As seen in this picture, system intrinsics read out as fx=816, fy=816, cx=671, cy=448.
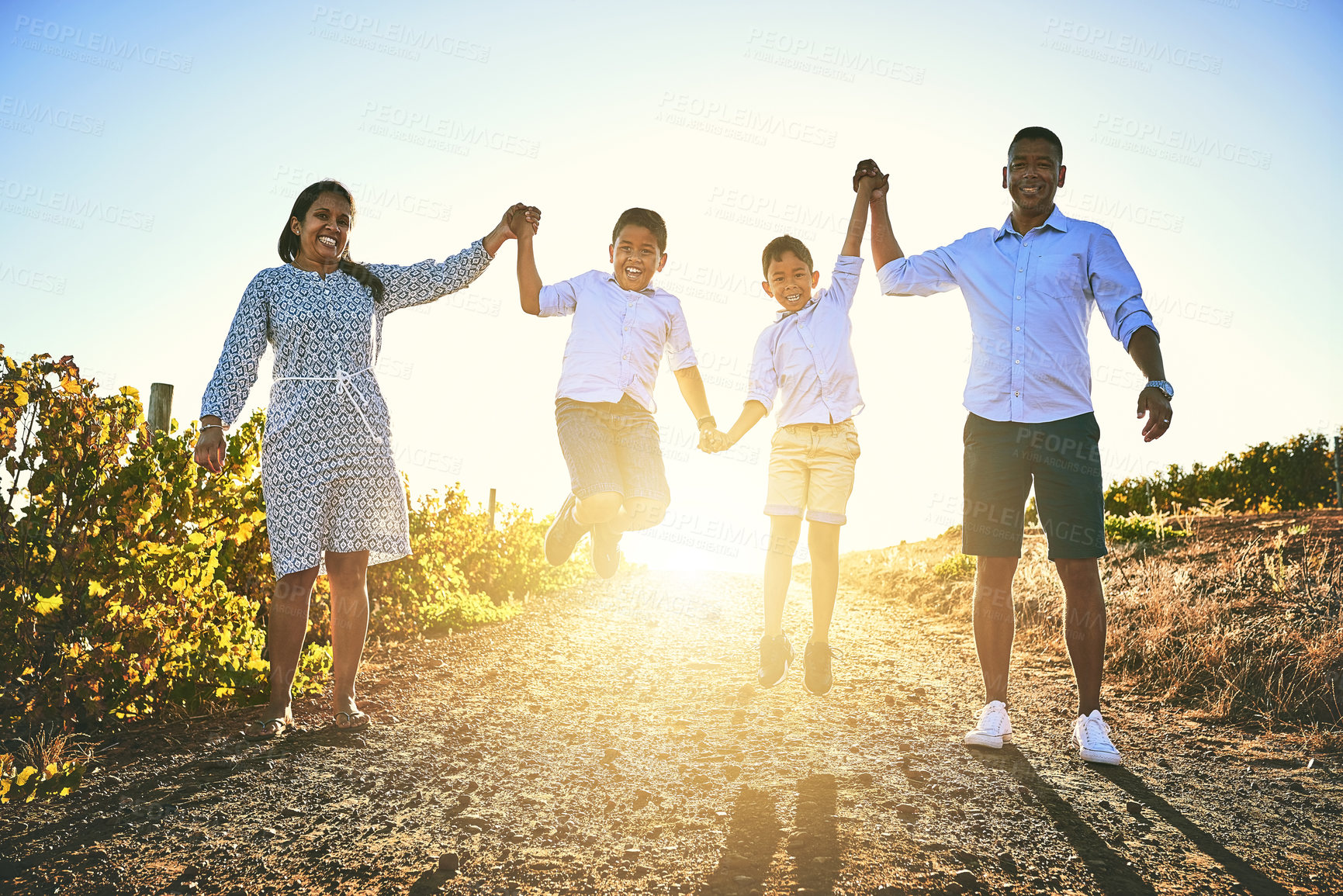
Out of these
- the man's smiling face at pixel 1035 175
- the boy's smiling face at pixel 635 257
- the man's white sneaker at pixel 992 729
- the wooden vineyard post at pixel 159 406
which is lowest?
the man's white sneaker at pixel 992 729

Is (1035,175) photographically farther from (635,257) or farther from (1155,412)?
(635,257)

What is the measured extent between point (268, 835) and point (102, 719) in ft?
5.92

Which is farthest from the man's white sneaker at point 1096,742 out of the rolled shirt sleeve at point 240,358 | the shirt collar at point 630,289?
the rolled shirt sleeve at point 240,358

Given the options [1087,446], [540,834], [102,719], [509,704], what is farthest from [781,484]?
[102,719]

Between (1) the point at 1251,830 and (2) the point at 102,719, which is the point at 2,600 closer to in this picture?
(2) the point at 102,719

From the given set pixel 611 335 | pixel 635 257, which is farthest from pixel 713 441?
pixel 635 257

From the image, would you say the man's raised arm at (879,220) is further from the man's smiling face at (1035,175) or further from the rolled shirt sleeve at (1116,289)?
the rolled shirt sleeve at (1116,289)

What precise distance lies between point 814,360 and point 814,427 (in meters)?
0.39

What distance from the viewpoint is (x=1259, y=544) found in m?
7.03

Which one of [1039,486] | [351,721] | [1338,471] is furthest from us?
[1338,471]

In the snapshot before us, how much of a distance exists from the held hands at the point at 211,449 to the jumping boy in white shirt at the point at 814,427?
265cm

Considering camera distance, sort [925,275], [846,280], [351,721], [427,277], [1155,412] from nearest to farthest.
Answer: [1155,412]
[351,721]
[925,275]
[427,277]
[846,280]

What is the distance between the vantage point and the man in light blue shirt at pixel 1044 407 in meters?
3.66

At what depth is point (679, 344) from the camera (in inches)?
197
